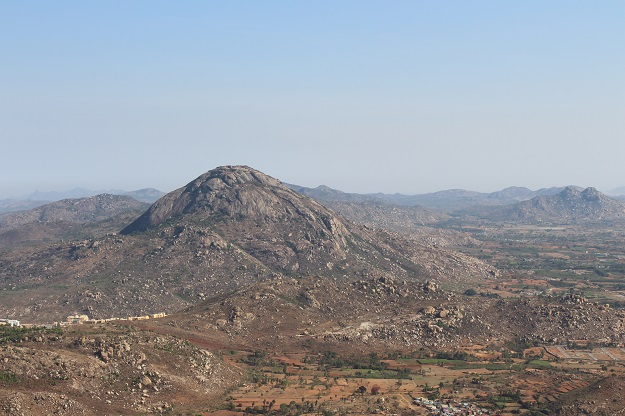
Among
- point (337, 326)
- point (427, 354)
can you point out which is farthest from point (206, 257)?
point (427, 354)

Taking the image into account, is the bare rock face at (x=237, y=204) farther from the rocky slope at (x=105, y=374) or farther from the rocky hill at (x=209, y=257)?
the rocky slope at (x=105, y=374)

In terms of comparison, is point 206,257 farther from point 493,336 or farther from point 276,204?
point 493,336

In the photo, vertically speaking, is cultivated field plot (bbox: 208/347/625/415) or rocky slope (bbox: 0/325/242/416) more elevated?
rocky slope (bbox: 0/325/242/416)

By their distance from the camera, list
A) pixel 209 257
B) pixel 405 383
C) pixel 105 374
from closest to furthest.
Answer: pixel 105 374 < pixel 405 383 < pixel 209 257

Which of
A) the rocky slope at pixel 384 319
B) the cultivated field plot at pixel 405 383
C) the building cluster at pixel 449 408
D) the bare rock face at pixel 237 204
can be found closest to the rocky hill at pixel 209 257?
the bare rock face at pixel 237 204

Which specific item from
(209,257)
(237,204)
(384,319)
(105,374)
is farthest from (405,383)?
(237,204)

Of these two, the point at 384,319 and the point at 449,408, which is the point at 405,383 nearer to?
the point at 449,408

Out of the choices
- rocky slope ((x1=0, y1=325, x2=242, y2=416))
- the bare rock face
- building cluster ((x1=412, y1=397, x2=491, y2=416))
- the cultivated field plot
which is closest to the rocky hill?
the bare rock face

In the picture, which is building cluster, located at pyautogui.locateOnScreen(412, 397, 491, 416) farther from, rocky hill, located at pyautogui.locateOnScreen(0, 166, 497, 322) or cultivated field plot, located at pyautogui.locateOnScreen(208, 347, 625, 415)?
rocky hill, located at pyautogui.locateOnScreen(0, 166, 497, 322)
